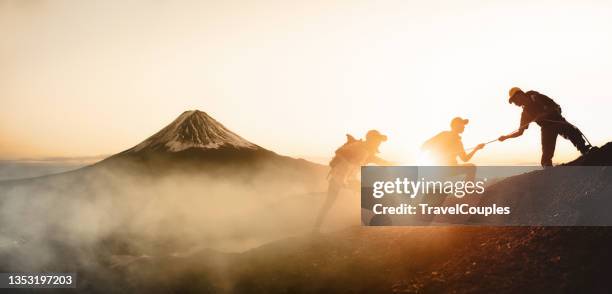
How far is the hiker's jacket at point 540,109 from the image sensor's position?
1800cm

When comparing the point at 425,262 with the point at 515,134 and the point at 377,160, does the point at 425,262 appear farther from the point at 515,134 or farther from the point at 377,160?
the point at 515,134

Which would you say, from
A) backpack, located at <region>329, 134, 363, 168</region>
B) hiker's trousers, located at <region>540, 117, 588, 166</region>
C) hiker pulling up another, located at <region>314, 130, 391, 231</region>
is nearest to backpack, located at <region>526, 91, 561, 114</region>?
hiker's trousers, located at <region>540, 117, 588, 166</region>

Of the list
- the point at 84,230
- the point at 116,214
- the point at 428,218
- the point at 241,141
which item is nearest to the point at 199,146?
the point at 241,141

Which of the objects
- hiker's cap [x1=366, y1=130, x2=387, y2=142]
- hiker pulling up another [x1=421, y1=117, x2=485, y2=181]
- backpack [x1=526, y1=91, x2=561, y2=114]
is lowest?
hiker pulling up another [x1=421, y1=117, x2=485, y2=181]

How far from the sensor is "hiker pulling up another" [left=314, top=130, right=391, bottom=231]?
2020cm

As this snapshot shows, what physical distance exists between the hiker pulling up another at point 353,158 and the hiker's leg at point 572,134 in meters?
5.52

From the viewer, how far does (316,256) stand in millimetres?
19578

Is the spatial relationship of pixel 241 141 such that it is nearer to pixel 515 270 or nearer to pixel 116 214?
pixel 116 214

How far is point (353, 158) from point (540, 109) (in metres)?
6.16

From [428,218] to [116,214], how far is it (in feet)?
240

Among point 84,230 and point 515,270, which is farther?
point 84,230

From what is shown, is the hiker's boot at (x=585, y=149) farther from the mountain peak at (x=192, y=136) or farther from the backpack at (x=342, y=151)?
the mountain peak at (x=192, y=136)

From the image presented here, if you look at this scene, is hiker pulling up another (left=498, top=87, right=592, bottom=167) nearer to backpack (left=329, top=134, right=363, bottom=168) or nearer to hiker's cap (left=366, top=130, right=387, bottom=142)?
hiker's cap (left=366, top=130, right=387, bottom=142)

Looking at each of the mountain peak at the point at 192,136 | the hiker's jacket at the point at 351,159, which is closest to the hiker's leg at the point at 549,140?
the hiker's jacket at the point at 351,159
